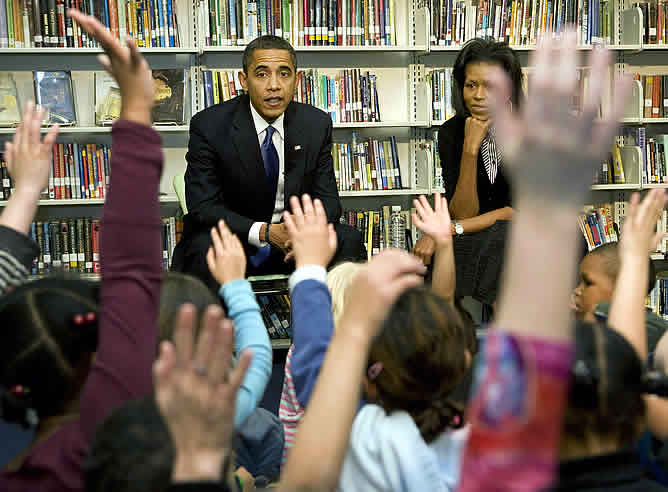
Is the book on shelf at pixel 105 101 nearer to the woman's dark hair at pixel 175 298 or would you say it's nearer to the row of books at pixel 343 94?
the row of books at pixel 343 94

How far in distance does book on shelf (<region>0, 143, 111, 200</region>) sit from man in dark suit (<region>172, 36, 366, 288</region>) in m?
0.80

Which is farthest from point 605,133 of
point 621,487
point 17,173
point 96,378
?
point 17,173

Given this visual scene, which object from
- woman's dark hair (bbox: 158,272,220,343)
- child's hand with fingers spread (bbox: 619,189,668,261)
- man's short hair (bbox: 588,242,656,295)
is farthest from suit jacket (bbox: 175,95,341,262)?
child's hand with fingers spread (bbox: 619,189,668,261)

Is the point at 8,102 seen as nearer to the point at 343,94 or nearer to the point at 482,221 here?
the point at 343,94

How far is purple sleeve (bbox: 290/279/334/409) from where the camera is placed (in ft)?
3.87

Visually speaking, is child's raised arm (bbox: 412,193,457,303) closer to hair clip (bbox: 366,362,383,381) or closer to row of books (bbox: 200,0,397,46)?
hair clip (bbox: 366,362,383,381)

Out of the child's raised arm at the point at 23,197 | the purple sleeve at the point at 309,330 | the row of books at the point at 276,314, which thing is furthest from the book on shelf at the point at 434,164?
the purple sleeve at the point at 309,330

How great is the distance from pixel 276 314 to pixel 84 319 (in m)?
2.99

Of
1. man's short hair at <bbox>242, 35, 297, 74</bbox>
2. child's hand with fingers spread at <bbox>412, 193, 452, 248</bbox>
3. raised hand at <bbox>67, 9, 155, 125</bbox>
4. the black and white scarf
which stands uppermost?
man's short hair at <bbox>242, 35, 297, 74</bbox>

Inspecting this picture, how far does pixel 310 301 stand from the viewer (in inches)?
47.2

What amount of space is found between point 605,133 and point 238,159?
2896mm

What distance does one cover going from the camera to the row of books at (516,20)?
4.15 m

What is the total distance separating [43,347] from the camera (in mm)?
938

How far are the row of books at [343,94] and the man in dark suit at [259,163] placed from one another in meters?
0.64
